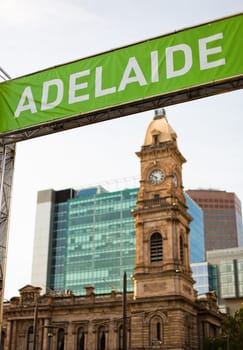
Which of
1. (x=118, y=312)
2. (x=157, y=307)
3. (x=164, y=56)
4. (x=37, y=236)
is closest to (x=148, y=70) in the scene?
(x=164, y=56)

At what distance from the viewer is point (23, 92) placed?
14.8 metres

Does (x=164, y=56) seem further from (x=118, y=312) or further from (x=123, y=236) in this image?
(x=123, y=236)

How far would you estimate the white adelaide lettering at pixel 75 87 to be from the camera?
1402 centimetres

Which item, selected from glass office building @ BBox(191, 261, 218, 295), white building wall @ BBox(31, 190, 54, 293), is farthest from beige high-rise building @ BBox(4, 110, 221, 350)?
glass office building @ BBox(191, 261, 218, 295)

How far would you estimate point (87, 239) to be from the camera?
123m

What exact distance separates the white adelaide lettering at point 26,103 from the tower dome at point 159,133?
51350 millimetres

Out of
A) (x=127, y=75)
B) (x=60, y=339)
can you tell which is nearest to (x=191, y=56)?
(x=127, y=75)

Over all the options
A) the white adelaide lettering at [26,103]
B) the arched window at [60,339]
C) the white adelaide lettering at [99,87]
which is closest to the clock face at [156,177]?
the arched window at [60,339]

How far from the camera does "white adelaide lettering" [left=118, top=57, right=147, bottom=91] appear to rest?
13.5 meters

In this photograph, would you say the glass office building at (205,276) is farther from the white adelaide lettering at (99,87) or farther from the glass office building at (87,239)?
the white adelaide lettering at (99,87)

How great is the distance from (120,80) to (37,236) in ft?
417

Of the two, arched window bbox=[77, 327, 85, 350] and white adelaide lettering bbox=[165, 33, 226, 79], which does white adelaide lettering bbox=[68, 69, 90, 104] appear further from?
arched window bbox=[77, 327, 85, 350]

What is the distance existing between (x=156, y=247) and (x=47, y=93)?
47.9m

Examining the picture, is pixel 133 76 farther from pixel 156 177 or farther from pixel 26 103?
pixel 156 177
